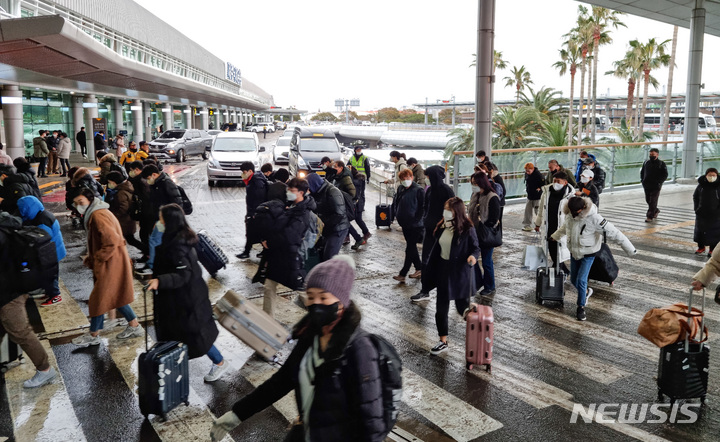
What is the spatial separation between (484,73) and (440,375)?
10.2 meters

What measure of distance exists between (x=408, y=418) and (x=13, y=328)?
384 centimetres

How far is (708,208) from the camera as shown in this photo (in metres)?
11.4

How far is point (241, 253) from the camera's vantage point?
1207 cm

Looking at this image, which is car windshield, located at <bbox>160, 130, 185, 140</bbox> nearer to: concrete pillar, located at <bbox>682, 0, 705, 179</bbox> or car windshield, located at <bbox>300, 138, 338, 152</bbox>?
car windshield, located at <bbox>300, 138, 338, 152</bbox>

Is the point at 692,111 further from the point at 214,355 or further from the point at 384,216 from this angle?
the point at 214,355

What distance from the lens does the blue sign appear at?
105269mm

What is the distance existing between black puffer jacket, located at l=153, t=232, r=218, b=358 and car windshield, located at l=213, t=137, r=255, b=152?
19712 mm

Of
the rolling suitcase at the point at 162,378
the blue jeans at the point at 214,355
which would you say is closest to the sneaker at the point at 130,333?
the blue jeans at the point at 214,355

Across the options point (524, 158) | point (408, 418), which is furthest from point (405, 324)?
point (524, 158)

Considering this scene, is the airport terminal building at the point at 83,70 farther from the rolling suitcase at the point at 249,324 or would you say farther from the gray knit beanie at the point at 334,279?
the gray knit beanie at the point at 334,279

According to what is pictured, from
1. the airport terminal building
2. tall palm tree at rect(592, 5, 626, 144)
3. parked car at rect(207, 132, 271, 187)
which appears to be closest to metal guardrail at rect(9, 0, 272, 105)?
the airport terminal building

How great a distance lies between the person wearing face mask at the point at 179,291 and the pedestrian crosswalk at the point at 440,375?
0.70 meters

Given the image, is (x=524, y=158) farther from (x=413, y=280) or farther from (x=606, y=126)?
(x=606, y=126)

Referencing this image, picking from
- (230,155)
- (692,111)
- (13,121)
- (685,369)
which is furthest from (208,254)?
(692,111)
